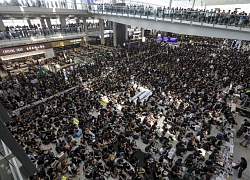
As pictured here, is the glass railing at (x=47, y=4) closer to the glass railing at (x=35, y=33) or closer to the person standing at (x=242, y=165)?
the glass railing at (x=35, y=33)

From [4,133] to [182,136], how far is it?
833 centimetres

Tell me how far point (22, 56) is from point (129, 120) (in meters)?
17.6

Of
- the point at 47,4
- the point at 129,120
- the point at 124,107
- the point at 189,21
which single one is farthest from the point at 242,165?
the point at 47,4

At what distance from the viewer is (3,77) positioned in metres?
17.7

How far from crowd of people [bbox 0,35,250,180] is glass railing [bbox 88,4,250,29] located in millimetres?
5079

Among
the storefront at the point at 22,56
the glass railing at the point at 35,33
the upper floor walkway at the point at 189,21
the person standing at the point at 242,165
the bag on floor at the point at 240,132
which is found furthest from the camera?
the storefront at the point at 22,56

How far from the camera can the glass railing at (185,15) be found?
38.8 ft

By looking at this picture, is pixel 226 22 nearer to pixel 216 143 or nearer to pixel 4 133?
pixel 216 143

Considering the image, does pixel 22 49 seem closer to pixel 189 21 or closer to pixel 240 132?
pixel 189 21

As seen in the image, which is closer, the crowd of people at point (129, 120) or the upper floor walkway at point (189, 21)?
the crowd of people at point (129, 120)

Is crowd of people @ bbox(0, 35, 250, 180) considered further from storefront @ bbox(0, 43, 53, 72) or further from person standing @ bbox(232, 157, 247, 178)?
storefront @ bbox(0, 43, 53, 72)

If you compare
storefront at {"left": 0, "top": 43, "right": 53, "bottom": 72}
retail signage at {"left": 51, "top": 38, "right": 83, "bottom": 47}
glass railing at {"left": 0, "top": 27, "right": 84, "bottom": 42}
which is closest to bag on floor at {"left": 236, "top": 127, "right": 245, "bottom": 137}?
storefront at {"left": 0, "top": 43, "right": 53, "bottom": 72}

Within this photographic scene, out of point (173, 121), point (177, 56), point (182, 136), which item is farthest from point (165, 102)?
point (177, 56)

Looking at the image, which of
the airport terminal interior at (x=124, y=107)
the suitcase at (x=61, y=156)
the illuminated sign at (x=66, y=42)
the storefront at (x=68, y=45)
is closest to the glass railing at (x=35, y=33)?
the airport terminal interior at (x=124, y=107)
